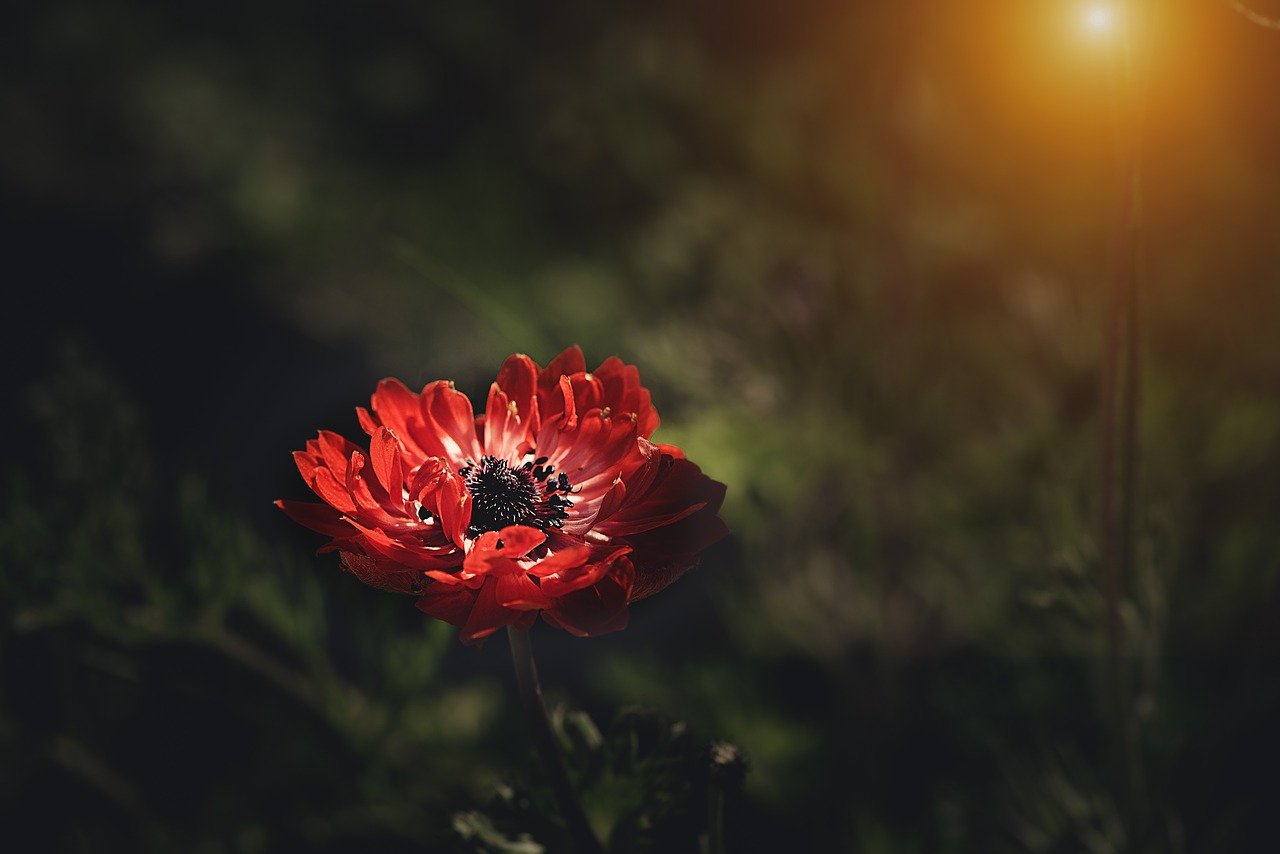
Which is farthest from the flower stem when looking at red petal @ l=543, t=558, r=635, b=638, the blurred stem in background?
the blurred stem in background

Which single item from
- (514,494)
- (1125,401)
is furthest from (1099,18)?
(514,494)

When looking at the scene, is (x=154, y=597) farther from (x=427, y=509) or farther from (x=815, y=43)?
(x=815, y=43)

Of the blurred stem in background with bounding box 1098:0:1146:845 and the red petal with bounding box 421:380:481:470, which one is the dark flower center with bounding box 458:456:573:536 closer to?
the red petal with bounding box 421:380:481:470

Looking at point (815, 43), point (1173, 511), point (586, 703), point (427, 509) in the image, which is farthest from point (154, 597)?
point (815, 43)

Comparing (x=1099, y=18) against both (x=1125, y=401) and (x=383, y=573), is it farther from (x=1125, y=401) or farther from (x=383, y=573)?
(x=383, y=573)

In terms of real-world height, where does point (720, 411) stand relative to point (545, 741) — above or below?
above

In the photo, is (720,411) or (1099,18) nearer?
(1099,18)
